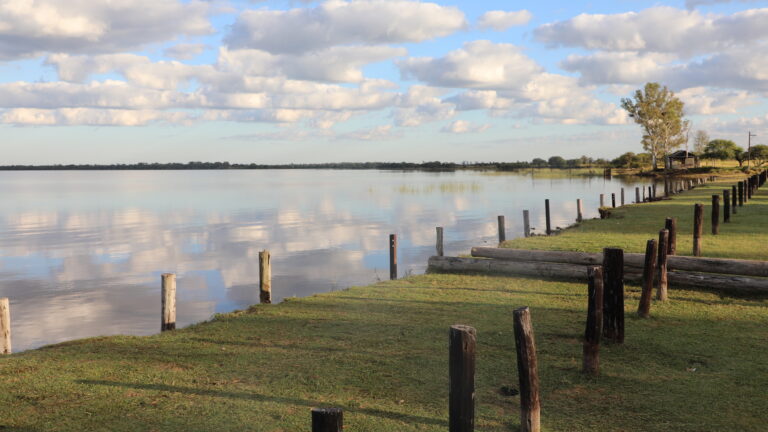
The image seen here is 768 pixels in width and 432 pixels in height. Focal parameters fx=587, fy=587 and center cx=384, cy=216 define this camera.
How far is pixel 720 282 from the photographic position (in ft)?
43.9

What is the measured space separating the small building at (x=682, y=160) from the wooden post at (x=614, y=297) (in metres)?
108

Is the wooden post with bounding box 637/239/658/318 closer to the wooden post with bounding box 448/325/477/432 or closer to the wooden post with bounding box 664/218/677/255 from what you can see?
the wooden post with bounding box 664/218/677/255

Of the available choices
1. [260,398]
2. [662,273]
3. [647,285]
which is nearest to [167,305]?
[260,398]

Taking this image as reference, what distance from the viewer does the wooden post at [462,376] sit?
18.1ft

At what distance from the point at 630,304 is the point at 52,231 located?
39.9 metres

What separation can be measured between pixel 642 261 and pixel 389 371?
337 inches

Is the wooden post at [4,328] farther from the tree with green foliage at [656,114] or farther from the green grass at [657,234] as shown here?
the tree with green foliage at [656,114]

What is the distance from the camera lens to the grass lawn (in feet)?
23.1

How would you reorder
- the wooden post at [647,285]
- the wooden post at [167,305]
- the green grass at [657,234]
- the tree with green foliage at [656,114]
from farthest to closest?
the tree with green foliage at [656,114], the green grass at [657,234], the wooden post at [167,305], the wooden post at [647,285]

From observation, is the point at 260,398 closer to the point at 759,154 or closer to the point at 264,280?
the point at 264,280

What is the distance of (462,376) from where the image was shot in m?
5.62

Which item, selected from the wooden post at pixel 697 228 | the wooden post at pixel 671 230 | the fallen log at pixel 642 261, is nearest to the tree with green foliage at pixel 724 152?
the wooden post at pixel 697 228

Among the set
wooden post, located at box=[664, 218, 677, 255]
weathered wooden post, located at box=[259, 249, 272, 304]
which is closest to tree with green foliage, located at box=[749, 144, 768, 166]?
wooden post, located at box=[664, 218, 677, 255]

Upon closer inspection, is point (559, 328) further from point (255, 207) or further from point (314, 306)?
point (255, 207)
